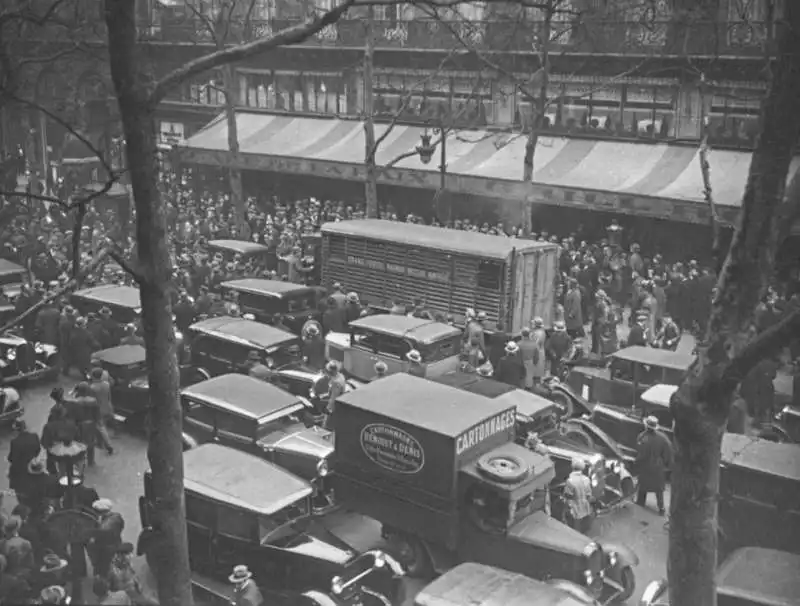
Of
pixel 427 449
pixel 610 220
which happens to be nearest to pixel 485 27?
pixel 610 220

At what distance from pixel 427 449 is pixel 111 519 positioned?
4007 mm

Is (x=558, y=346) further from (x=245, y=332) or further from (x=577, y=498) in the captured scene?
(x=577, y=498)

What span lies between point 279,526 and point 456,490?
88.8 inches

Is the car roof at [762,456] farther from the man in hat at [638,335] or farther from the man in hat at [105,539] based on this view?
the man in hat at [105,539]


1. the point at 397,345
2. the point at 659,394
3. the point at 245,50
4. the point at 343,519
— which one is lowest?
the point at 343,519

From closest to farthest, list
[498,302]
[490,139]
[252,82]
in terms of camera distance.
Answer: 1. [498,302]
2. [490,139]
3. [252,82]

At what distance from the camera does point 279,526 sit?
36.0 feet

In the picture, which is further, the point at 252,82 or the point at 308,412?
the point at 252,82

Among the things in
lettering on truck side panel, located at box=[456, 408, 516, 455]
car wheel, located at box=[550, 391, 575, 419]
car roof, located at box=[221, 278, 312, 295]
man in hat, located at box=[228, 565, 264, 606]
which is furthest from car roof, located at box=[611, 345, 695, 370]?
man in hat, located at box=[228, 565, 264, 606]

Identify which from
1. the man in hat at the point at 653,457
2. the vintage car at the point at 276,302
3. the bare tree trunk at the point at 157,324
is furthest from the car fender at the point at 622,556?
the vintage car at the point at 276,302

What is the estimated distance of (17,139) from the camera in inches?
1768

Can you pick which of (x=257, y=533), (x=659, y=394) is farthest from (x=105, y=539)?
(x=659, y=394)

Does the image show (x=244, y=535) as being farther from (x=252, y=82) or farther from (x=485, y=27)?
(x=252, y=82)

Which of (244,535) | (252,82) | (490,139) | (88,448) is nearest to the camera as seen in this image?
(244,535)
